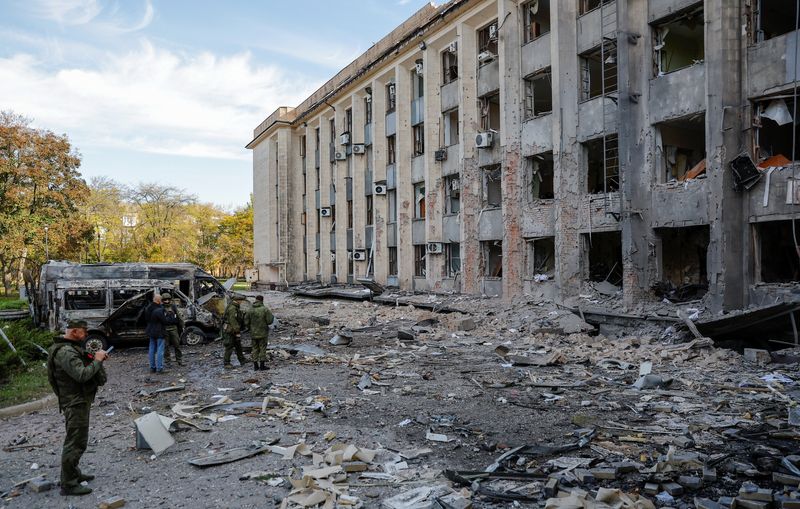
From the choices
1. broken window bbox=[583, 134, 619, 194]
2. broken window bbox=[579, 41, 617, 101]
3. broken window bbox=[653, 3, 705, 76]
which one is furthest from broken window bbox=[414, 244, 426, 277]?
broken window bbox=[653, 3, 705, 76]

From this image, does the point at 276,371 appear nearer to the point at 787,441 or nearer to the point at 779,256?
A: the point at 787,441

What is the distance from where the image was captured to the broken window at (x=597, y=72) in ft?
62.5

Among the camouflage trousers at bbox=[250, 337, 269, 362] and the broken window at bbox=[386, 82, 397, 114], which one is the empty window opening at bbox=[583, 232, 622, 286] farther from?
the broken window at bbox=[386, 82, 397, 114]

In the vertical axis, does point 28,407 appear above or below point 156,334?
below

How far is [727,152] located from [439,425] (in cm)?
1142

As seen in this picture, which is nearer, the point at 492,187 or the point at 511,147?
the point at 511,147

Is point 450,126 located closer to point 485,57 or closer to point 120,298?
point 485,57

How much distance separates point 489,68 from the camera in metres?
24.2

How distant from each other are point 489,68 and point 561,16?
4631 millimetres

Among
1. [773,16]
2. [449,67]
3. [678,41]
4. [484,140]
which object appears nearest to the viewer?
[773,16]

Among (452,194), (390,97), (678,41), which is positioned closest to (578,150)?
(678,41)

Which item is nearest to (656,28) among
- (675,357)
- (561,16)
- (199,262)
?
(561,16)

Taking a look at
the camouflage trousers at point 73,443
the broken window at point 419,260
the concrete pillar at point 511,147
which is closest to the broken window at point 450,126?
the concrete pillar at point 511,147

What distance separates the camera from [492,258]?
2497cm
